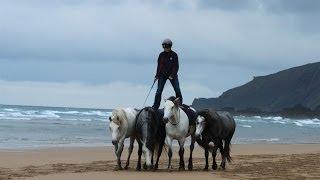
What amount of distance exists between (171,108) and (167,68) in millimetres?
1265

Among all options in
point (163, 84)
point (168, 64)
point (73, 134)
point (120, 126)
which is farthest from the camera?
point (73, 134)

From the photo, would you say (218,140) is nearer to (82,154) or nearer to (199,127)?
(199,127)

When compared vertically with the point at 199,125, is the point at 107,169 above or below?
below

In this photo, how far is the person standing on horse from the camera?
15352mm

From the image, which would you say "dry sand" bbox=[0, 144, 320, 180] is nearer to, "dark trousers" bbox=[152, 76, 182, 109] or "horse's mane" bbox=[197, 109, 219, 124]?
"horse's mane" bbox=[197, 109, 219, 124]

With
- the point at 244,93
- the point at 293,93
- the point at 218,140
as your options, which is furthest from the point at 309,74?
the point at 218,140

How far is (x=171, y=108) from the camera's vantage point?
47.5 ft

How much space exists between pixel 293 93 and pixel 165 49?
138 meters

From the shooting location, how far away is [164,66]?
15344 mm

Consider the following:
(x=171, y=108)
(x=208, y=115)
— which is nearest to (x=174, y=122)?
(x=171, y=108)

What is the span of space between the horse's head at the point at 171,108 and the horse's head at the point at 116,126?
101cm

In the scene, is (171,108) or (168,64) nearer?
(171,108)

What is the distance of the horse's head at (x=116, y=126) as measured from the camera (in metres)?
14.4

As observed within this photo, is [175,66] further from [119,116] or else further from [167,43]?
[119,116]
